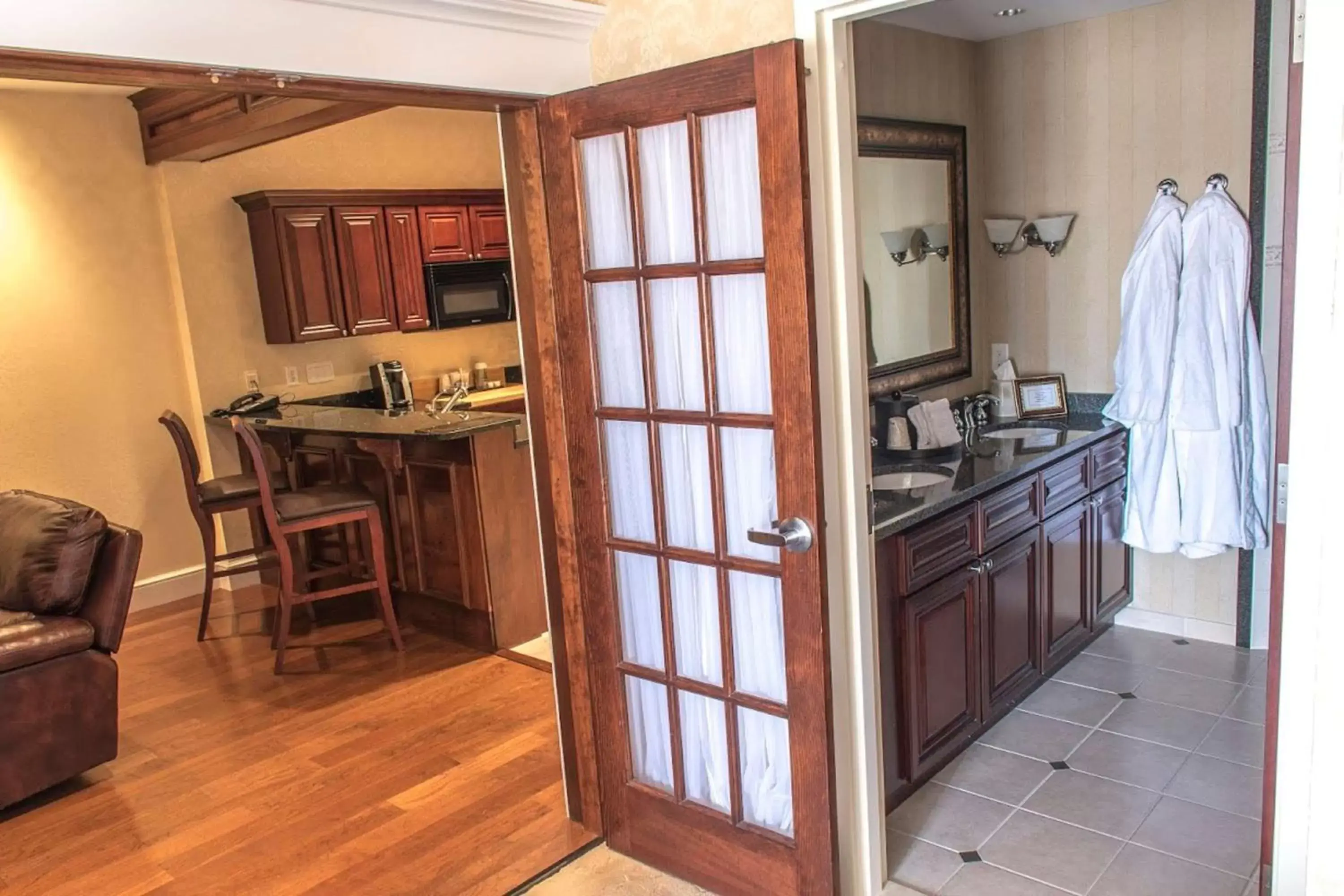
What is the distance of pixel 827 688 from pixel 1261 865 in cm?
89

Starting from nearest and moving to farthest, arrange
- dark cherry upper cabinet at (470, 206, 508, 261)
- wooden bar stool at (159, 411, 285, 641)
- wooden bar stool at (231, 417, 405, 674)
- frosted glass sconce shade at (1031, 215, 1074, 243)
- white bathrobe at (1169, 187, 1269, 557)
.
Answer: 1. white bathrobe at (1169, 187, 1269, 557)
2. frosted glass sconce shade at (1031, 215, 1074, 243)
3. wooden bar stool at (231, 417, 405, 674)
4. wooden bar stool at (159, 411, 285, 641)
5. dark cherry upper cabinet at (470, 206, 508, 261)

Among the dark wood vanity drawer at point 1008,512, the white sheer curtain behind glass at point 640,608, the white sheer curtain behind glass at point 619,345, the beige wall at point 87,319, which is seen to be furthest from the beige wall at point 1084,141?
the beige wall at point 87,319

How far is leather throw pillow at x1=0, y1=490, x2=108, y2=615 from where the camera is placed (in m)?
3.31

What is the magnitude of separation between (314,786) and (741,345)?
2173mm

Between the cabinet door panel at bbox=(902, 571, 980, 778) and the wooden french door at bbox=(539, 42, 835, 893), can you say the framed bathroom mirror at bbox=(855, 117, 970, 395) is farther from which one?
the wooden french door at bbox=(539, 42, 835, 893)

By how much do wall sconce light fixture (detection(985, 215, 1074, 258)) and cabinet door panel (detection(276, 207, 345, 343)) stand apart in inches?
141

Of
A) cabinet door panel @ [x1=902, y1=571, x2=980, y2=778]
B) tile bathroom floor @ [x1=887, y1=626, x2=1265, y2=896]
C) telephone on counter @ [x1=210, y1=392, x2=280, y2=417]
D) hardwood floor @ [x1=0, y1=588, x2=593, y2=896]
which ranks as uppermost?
telephone on counter @ [x1=210, y1=392, x2=280, y2=417]

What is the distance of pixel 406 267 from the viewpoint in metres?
6.04

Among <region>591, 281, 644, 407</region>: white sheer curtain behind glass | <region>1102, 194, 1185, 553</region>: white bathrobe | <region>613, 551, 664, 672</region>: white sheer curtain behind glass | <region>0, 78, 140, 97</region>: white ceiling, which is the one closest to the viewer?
<region>591, 281, 644, 407</region>: white sheer curtain behind glass

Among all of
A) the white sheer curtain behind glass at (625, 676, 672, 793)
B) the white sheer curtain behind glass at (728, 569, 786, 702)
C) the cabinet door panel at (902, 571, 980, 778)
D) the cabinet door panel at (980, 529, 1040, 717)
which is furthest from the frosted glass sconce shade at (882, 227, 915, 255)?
the white sheer curtain behind glass at (625, 676, 672, 793)

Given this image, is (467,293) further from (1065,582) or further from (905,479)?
(1065,582)

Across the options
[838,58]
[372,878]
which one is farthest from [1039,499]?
[372,878]

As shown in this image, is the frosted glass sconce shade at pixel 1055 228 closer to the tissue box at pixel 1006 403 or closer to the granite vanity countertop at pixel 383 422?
the tissue box at pixel 1006 403

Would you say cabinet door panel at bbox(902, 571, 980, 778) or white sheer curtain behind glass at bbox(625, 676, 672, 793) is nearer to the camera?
white sheer curtain behind glass at bbox(625, 676, 672, 793)
